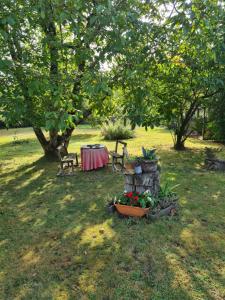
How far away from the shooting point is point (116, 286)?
9.51 feet

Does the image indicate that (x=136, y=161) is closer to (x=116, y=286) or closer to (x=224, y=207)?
(x=224, y=207)

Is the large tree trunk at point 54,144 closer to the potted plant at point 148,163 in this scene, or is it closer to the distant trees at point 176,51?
the distant trees at point 176,51

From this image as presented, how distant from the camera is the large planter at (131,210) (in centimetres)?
440

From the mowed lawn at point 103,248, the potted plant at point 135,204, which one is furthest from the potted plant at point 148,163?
the mowed lawn at point 103,248

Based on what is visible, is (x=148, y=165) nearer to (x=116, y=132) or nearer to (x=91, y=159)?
(x=91, y=159)

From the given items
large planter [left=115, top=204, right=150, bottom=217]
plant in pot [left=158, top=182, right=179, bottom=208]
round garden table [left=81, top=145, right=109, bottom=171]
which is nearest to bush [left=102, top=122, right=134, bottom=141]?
round garden table [left=81, top=145, right=109, bottom=171]

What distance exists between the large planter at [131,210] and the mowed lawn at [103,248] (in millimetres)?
135

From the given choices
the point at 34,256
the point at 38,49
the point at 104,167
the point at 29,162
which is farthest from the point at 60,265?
the point at 29,162

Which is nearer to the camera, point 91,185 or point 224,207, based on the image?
point 224,207

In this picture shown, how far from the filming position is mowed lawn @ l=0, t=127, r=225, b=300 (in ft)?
9.47

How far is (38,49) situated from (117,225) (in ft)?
13.5

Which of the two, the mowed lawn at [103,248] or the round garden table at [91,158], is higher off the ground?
the round garden table at [91,158]

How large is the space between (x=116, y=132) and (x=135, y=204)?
37.3 feet

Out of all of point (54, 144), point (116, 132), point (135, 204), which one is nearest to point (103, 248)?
point (135, 204)
